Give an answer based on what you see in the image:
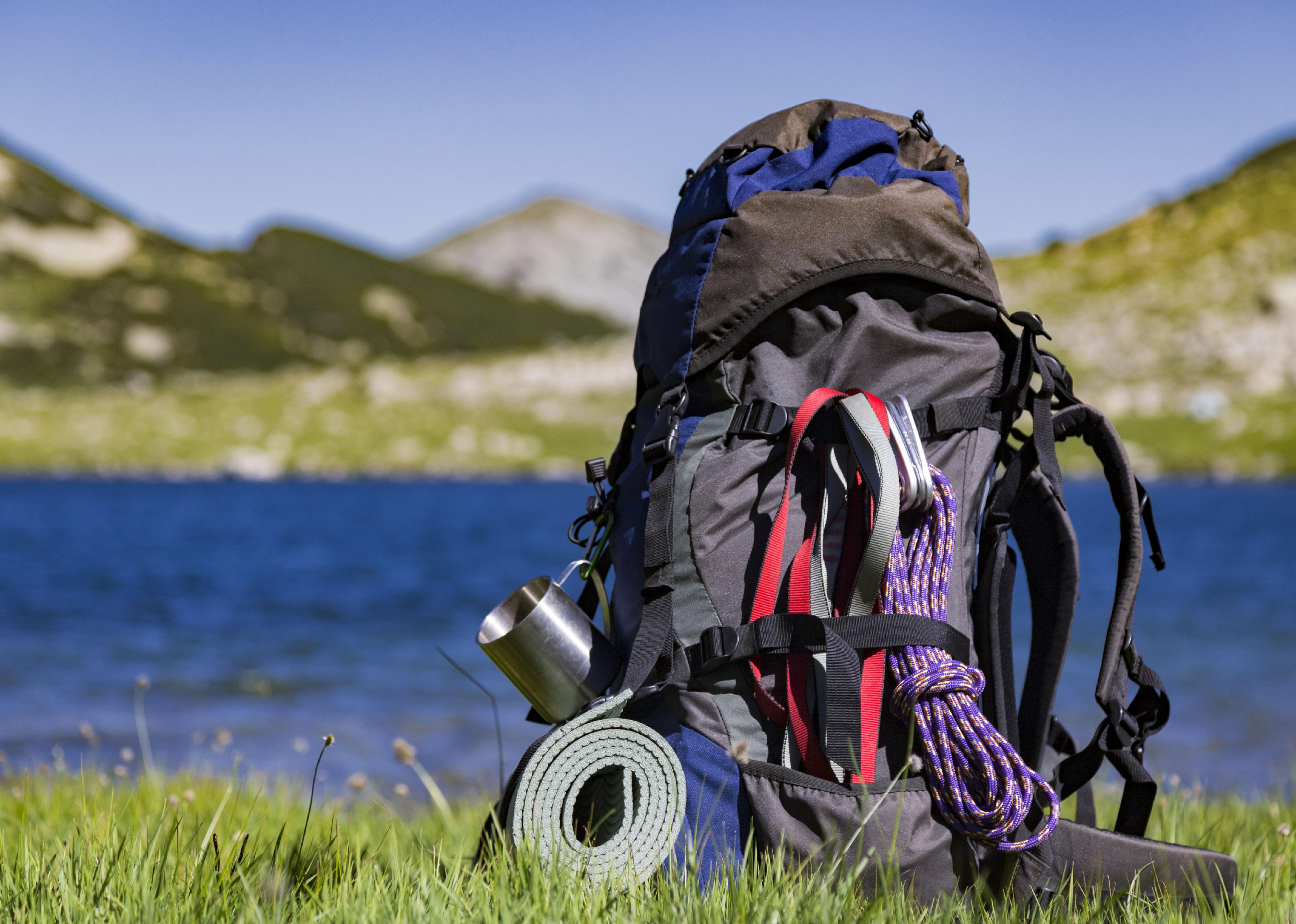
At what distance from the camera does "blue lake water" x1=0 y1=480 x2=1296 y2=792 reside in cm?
718

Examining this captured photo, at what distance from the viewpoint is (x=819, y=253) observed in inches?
100

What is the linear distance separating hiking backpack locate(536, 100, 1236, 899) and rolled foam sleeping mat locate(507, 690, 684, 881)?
7 cm

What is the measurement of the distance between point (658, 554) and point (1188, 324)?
179 feet

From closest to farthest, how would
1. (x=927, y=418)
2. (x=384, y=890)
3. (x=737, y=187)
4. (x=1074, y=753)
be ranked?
(x=384, y=890) < (x=927, y=418) < (x=737, y=187) < (x=1074, y=753)

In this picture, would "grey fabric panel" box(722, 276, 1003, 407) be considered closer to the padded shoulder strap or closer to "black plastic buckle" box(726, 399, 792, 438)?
"black plastic buckle" box(726, 399, 792, 438)

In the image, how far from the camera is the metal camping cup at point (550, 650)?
8.44 feet

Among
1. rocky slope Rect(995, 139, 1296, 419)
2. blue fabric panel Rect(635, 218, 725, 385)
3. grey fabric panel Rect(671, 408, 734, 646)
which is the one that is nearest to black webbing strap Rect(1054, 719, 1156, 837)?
grey fabric panel Rect(671, 408, 734, 646)

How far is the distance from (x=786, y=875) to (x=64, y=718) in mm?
7016

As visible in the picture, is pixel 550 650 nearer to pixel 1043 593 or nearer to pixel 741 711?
pixel 741 711

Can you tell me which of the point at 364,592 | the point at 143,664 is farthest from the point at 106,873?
the point at 364,592

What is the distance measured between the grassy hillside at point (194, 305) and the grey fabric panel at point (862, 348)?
143824mm

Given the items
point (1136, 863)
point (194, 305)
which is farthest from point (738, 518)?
point (194, 305)

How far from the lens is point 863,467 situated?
2.39 metres

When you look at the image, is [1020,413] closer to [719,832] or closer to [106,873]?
[719,832]
